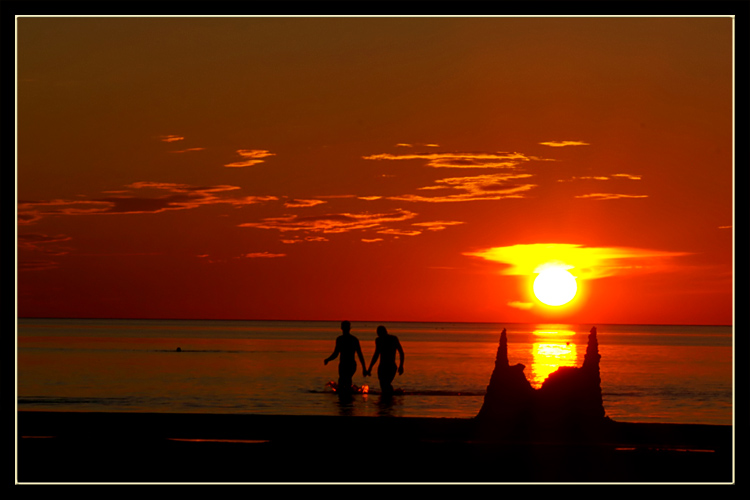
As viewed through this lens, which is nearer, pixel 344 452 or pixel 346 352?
pixel 344 452

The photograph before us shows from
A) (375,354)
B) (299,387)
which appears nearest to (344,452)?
(375,354)

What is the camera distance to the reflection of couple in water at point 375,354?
1627 centimetres

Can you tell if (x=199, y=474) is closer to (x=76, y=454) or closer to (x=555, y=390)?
(x=76, y=454)

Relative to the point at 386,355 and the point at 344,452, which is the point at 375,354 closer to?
the point at 386,355

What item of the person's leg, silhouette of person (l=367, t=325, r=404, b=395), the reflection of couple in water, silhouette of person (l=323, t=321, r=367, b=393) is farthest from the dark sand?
the person's leg

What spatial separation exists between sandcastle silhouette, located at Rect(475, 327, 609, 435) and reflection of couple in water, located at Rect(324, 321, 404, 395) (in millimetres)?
3315

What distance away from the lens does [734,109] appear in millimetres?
6766

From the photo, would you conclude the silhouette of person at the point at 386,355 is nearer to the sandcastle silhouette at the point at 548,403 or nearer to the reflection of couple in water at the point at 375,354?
the reflection of couple in water at the point at 375,354

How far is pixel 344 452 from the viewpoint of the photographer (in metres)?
9.62

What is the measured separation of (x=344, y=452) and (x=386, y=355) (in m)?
7.48

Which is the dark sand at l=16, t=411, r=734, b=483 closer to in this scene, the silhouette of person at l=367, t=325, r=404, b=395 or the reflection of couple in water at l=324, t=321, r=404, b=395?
the silhouette of person at l=367, t=325, r=404, b=395

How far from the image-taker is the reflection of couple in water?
16266mm

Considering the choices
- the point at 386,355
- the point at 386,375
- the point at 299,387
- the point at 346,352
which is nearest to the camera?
the point at 386,355
